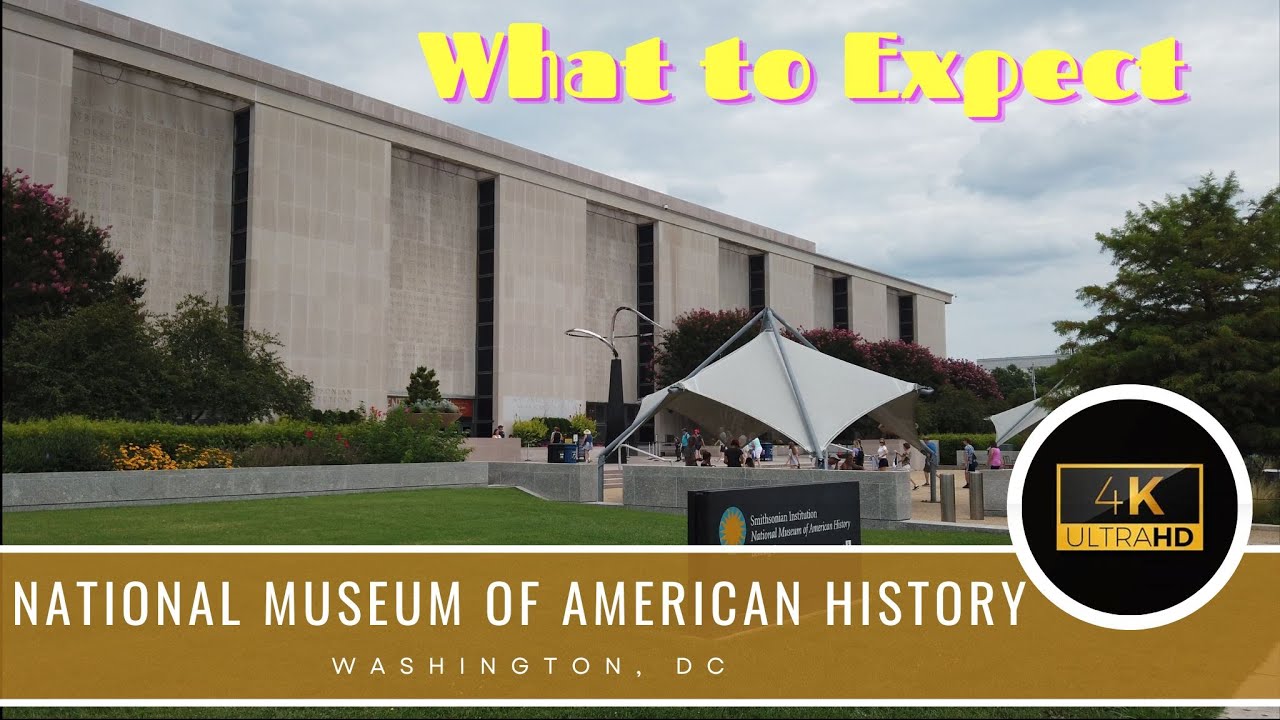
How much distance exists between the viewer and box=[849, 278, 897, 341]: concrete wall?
8369 cm

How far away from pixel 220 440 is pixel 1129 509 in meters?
22.5

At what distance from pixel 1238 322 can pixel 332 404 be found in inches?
1417

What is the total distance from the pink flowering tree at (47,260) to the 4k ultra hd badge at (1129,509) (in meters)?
27.0

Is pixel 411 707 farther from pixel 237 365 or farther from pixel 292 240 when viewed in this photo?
pixel 292 240

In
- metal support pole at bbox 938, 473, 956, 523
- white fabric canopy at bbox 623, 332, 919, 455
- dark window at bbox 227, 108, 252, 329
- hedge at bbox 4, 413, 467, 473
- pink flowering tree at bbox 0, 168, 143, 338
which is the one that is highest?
dark window at bbox 227, 108, 252, 329

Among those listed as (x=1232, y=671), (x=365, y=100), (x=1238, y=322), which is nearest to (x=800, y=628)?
(x=1232, y=671)

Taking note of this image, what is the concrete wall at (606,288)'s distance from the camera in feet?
202

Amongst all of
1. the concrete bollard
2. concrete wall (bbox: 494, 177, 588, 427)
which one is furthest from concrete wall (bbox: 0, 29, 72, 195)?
the concrete bollard

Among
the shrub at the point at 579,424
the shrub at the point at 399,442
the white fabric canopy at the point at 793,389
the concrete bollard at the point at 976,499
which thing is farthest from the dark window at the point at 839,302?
the concrete bollard at the point at 976,499

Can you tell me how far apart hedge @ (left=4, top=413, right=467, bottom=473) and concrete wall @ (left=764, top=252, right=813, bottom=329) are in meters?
48.4

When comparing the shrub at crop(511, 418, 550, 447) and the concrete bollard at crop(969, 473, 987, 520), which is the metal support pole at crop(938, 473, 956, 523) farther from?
the shrub at crop(511, 418, 550, 447)

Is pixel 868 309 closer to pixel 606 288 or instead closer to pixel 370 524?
pixel 606 288

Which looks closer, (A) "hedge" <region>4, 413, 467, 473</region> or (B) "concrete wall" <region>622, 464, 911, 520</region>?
(B) "concrete wall" <region>622, 464, 911, 520</region>

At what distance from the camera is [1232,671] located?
7008 millimetres
